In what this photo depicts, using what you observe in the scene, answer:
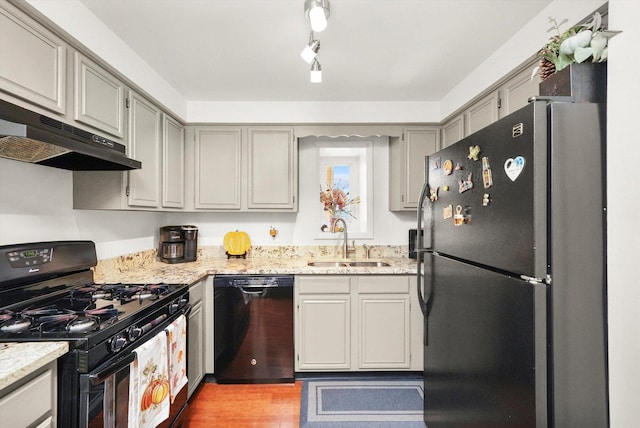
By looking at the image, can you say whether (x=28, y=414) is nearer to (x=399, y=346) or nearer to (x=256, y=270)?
(x=256, y=270)

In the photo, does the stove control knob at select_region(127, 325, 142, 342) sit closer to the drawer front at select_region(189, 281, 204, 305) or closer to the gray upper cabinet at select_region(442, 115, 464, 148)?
the drawer front at select_region(189, 281, 204, 305)

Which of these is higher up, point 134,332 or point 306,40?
point 306,40

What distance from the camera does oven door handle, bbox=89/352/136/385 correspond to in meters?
1.12

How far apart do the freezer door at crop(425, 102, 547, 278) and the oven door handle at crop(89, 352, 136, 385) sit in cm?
147

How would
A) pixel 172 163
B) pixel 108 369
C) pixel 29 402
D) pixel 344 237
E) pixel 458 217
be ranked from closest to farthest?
pixel 29 402
pixel 108 369
pixel 458 217
pixel 172 163
pixel 344 237

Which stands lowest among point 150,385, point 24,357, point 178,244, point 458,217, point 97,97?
point 150,385

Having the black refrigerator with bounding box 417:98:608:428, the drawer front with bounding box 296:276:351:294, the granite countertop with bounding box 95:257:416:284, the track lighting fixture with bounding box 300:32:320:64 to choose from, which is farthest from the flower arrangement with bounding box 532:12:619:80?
the drawer front with bounding box 296:276:351:294

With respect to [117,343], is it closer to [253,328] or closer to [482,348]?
[253,328]

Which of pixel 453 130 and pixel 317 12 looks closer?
pixel 317 12

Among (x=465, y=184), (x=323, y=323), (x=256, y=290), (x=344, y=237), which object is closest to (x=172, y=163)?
(x=256, y=290)

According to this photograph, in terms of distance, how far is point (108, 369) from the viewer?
1169 millimetres

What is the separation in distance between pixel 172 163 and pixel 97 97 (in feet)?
2.97

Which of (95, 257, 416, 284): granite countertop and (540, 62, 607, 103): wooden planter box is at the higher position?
(540, 62, 607, 103): wooden planter box

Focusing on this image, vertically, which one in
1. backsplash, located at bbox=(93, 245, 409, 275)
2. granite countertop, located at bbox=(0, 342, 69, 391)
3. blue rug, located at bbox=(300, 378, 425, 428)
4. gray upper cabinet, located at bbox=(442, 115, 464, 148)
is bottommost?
blue rug, located at bbox=(300, 378, 425, 428)
